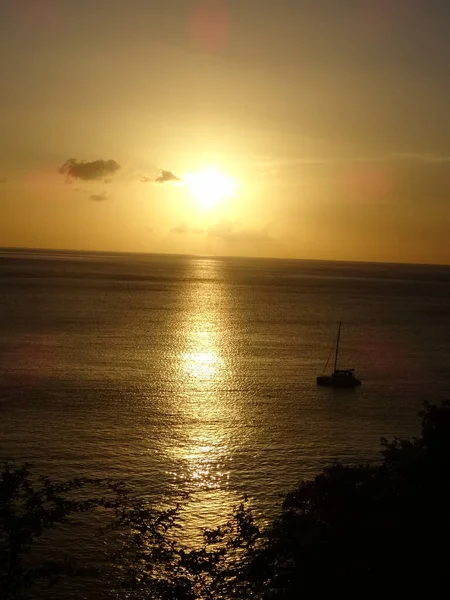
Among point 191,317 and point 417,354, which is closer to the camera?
point 417,354

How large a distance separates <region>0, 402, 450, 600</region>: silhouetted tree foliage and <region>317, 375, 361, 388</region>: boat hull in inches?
1862

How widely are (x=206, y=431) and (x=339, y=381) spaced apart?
26878mm

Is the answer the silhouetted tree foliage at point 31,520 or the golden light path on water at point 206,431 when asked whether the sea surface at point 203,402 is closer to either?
the golden light path on water at point 206,431

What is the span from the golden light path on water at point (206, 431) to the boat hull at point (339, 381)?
1330 centimetres

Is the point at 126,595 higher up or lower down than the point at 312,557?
lower down

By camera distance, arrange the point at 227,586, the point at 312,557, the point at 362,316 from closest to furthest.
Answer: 1. the point at 312,557
2. the point at 227,586
3. the point at 362,316

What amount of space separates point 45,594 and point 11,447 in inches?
861

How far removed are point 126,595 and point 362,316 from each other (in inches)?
6123

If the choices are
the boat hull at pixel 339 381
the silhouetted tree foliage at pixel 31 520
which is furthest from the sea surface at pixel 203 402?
the silhouetted tree foliage at pixel 31 520

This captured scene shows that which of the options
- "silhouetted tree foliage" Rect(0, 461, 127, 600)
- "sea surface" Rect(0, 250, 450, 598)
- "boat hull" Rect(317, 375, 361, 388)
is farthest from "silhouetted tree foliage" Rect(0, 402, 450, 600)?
"boat hull" Rect(317, 375, 361, 388)

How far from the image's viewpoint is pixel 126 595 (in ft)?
112

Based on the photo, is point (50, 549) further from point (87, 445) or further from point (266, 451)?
point (266, 451)

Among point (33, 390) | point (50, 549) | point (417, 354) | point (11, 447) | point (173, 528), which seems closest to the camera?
point (50, 549)

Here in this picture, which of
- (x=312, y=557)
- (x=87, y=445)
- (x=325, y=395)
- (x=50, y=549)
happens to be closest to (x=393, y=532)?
(x=312, y=557)
